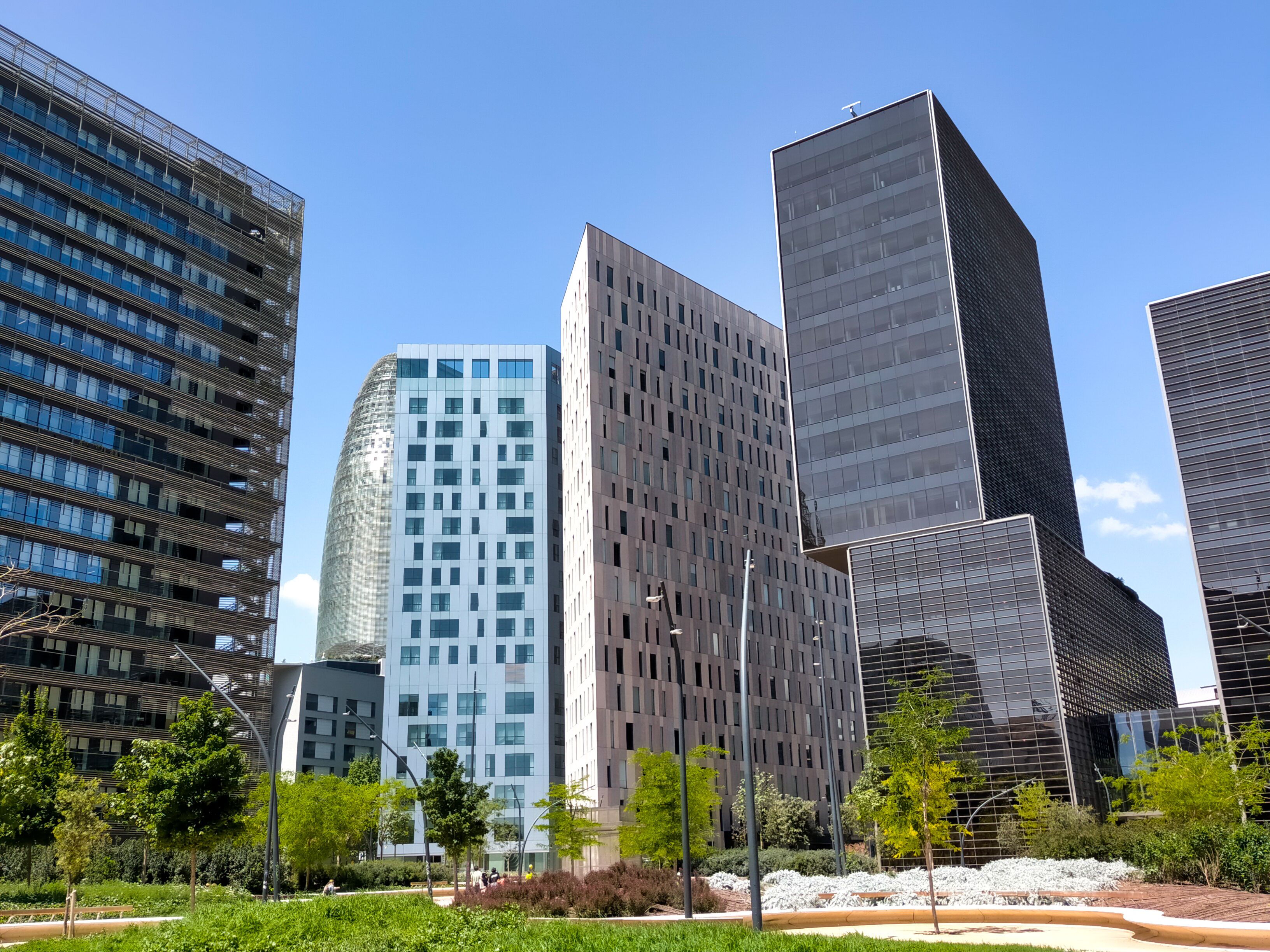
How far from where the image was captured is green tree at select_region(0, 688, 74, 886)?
134ft

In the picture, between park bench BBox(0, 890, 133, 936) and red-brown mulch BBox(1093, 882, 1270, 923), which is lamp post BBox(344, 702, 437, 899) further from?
red-brown mulch BBox(1093, 882, 1270, 923)

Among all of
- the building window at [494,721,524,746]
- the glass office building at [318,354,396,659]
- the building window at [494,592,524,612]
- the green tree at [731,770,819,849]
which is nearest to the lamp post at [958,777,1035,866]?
the green tree at [731,770,819,849]

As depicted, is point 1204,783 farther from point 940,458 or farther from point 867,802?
point 940,458

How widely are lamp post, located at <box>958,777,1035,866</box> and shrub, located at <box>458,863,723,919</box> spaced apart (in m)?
31.2

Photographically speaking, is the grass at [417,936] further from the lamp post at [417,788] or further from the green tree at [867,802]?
the green tree at [867,802]

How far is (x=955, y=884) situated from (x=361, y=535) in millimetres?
159916

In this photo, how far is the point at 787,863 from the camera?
166ft

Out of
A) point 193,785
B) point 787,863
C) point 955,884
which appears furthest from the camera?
point 787,863

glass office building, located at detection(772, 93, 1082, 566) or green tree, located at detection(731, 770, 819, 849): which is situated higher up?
glass office building, located at detection(772, 93, 1082, 566)

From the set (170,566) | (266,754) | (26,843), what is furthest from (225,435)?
(266,754)

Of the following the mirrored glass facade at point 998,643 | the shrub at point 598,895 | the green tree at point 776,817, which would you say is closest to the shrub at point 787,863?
the mirrored glass facade at point 998,643

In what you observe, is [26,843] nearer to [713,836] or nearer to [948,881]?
[948,881]

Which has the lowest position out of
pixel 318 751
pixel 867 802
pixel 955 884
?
pixel 955 884

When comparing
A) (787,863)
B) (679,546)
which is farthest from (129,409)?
(787,863)
